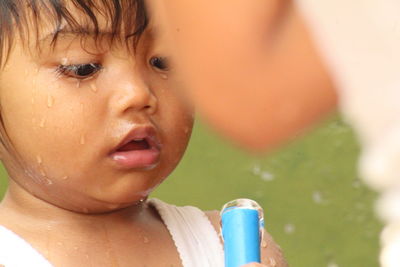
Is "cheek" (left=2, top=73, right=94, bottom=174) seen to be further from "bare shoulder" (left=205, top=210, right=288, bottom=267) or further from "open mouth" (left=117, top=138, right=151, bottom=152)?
"bare shoulder" (left=205, top=210, right=288, bottom=267)

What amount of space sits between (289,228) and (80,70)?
0.88m

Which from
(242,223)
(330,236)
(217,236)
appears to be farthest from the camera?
(330,236)

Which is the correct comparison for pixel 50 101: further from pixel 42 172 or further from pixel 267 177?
pixel 267 177

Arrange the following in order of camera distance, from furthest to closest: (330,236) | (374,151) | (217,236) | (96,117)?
(330,236) → (217,236) → (96,117) → (374,151)

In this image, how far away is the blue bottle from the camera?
86 centimetres

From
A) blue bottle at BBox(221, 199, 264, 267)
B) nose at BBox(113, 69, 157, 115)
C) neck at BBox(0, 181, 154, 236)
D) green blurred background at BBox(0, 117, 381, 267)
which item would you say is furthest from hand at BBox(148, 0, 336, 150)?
green blurred background at BBox(0, 117, 381, 267)

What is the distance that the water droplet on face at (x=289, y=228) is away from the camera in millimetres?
1783

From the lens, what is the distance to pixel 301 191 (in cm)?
181

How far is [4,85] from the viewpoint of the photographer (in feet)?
3.42

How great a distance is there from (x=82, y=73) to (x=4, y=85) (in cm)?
10

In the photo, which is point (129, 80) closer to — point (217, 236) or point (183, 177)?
point (217, 236)

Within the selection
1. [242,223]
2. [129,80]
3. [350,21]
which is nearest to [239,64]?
[350,21]

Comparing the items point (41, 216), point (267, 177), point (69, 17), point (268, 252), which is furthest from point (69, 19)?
point (267, 177)

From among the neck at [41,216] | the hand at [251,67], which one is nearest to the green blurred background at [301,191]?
the neck at [41,216]
